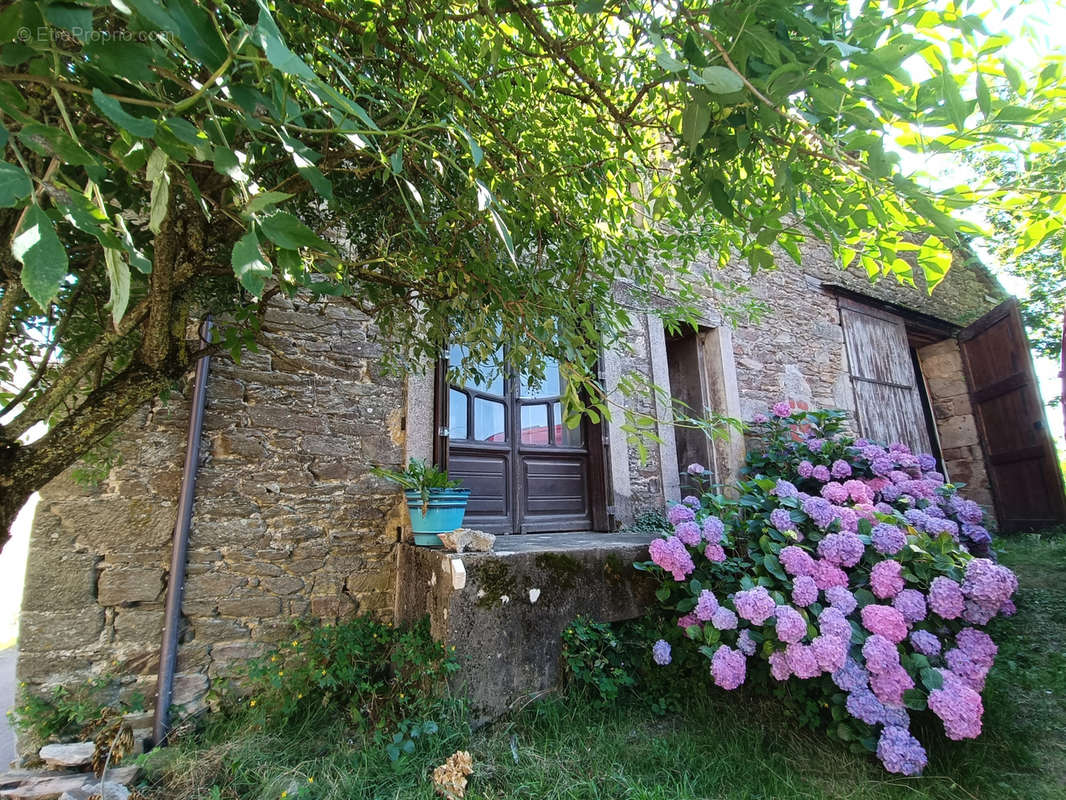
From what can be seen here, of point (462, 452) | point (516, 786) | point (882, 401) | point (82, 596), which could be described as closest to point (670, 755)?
point (516, 786)

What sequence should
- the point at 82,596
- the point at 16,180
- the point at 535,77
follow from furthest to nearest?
the point at 82,596 → the point at 535,77 → the point at 16,180

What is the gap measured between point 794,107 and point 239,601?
10.0 ft

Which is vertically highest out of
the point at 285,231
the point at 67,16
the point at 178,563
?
the point at 67,16

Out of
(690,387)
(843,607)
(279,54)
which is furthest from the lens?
(690,387)

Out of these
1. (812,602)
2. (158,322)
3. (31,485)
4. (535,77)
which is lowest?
(812,602)

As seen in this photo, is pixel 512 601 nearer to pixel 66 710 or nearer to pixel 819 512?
pixel 819 512

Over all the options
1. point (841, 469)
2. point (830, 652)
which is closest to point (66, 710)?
point (830, 652)

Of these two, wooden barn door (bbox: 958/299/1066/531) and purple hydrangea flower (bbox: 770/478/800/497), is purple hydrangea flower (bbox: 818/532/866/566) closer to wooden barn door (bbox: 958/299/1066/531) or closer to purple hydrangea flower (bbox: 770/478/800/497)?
purple hydrangea flower (bbox: 770/478/800/497)

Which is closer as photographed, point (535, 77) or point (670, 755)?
point (535, 77)

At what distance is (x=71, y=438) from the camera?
1502mm

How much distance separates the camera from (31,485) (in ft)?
4.78

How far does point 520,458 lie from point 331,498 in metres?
1.42

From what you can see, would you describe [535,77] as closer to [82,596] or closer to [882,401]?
[82,596]

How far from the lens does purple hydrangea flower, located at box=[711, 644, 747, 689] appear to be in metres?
2.23
